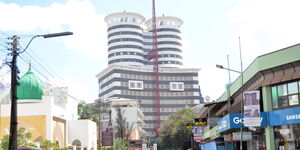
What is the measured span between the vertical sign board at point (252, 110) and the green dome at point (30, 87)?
3603 centimetres

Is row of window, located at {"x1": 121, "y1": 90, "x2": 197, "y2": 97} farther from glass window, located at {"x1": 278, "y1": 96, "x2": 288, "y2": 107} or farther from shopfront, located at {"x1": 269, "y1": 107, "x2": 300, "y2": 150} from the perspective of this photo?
glass window, located at {"x1": 278, "y1": 96, "x2": 288, "y2": 107}

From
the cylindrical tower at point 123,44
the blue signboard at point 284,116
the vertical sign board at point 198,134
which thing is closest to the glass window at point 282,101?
the blue signboard at point 284,116

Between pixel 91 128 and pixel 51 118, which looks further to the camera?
pixel 91 128

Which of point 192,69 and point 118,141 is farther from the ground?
point 192,69

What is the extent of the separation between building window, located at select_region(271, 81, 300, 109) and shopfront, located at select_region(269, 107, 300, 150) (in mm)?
741

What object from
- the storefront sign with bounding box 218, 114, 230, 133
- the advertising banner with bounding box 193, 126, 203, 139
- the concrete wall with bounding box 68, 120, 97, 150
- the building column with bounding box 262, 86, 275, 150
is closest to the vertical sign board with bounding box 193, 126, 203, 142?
the advertising banner with bounding box 193, 126, 203, 139

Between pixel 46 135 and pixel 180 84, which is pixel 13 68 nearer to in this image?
pixel 46 135

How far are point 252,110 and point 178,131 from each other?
86997 mm

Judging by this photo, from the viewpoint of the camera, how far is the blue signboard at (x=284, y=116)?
2907cm

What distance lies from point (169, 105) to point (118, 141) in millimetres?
116338

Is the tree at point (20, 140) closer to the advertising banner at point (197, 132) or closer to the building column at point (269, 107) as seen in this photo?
the advertising banner at point (197, 132)

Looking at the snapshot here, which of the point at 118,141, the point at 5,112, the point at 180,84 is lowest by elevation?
the point at 118,141

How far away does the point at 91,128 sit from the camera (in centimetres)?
7369

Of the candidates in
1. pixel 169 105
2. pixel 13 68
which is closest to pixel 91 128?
pixel 13 68
